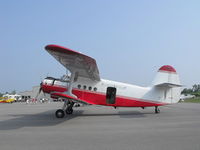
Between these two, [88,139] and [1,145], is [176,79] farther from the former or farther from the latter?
[1,145]

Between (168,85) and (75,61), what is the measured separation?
656 cm

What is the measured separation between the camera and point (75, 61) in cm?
897

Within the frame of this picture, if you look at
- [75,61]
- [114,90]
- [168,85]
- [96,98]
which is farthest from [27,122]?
[168,85]

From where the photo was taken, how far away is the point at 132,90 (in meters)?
11.9

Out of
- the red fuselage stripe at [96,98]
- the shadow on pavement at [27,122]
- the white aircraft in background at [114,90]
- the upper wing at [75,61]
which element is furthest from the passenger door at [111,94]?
the shadow on pavement at [27,122]

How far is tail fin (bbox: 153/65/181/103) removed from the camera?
39.8 feet

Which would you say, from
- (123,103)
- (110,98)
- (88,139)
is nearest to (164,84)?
(123,103)

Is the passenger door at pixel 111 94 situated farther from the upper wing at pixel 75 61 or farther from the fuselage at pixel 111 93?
the upper wing at pixel 75 61

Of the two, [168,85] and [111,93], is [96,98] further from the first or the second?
[168,85]

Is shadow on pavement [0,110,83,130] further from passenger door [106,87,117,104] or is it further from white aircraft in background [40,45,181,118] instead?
passenger door [106,87,117,104]

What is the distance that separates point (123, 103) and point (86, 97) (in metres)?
2.49

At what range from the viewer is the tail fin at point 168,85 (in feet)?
39.8

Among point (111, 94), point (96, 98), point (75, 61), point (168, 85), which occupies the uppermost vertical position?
point (75, 61)

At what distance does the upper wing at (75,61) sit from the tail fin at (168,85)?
445 centimetres
